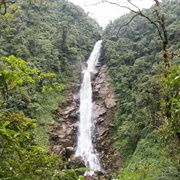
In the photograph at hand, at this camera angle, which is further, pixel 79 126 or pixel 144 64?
pixel 144 64

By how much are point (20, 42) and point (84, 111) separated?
9.82m

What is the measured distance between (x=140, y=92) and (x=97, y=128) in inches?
218

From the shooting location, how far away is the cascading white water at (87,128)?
1770 cm

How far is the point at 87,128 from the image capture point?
20.8m

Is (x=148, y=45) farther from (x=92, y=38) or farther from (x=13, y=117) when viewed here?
(x=13, y=117)

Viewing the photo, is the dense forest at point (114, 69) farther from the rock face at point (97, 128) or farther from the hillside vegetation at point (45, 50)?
the rock face at point (97, 128)

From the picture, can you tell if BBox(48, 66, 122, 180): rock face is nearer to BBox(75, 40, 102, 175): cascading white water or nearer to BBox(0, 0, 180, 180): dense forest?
BBox(75, 40, 102, 175): cascading white water

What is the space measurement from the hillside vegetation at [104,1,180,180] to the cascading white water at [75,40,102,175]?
87.5 inches

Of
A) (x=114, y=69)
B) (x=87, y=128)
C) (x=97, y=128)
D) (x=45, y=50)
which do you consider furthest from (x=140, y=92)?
(x=45, y=50)

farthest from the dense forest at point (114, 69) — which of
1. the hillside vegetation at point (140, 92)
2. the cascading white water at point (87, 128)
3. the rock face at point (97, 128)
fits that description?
the cascading white water at point (87, 128)

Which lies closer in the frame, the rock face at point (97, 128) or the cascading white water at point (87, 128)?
the rock face at point (97, 128)

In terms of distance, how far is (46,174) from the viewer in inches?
83.2

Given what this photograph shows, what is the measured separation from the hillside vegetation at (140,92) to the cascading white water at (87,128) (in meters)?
2.22

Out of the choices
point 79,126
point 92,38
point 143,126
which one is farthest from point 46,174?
point 92,38
